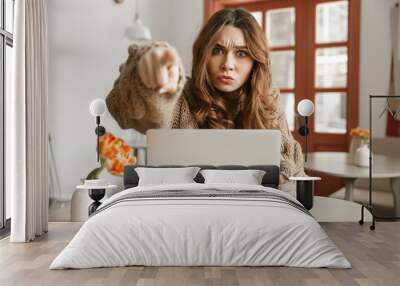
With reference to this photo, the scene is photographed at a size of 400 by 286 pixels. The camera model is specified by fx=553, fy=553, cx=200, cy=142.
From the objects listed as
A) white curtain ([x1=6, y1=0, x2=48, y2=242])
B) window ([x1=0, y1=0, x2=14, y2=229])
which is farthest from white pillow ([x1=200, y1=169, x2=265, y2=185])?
window ([x1=0, y1=0, x2=14, y2=229])

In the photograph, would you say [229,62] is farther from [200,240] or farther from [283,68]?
[200,240]

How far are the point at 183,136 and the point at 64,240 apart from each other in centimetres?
164

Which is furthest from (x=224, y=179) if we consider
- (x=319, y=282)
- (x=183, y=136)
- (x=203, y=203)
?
(x=319, y=282)

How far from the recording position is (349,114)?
5641mm

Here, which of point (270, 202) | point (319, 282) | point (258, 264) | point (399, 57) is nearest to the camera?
point (319, 282)

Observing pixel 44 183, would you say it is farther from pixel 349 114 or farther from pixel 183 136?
pixel 349 114

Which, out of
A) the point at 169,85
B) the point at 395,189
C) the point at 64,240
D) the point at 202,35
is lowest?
the point at 64,240

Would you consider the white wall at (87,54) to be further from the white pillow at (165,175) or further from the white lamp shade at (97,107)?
the white pillow at (165,175)

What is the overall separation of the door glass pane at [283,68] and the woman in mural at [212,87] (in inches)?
3.0

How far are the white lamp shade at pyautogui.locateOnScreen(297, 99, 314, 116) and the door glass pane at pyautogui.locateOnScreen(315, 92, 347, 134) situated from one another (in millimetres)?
124

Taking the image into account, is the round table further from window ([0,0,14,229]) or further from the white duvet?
window ([0,0,14,229])

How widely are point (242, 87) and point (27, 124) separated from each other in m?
2.17

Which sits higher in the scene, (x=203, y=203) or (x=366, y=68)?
(x=366, y=68)

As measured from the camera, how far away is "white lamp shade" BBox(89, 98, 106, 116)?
560 centimetres
